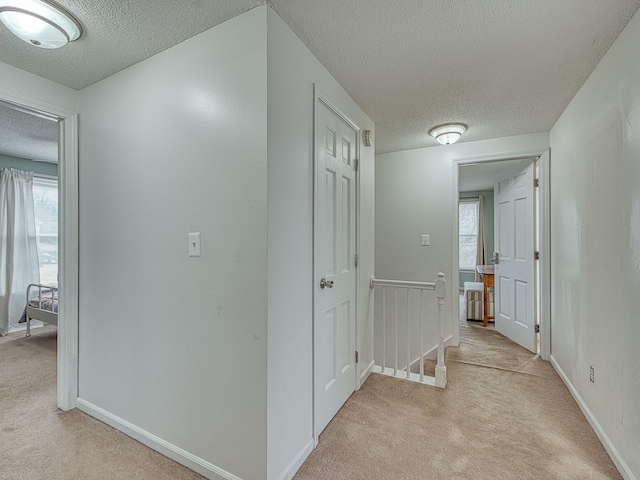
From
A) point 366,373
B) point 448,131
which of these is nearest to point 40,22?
point 448,131

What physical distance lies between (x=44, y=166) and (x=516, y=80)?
5.68 metres

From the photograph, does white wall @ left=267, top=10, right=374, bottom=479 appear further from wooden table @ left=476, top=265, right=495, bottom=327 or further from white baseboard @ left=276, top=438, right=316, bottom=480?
wooden table @ left=476, top=265, right=495, bottom=327

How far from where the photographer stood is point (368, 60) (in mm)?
1771

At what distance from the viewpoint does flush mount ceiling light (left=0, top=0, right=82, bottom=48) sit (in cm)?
129

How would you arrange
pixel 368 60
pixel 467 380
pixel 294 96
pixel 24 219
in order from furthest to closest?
pixel 24 219 < pixel 467 380 < pixel 368 60 < pixel 294 96

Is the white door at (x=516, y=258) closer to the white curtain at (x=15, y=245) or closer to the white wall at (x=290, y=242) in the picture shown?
the white wall at (x=290, y=242)

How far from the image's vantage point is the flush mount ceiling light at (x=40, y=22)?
1290 millimetres

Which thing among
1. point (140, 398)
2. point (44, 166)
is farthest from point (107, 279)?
point (44, 166)

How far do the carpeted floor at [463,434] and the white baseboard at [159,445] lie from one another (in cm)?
41

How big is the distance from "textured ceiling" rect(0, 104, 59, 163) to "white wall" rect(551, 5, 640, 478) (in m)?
4.04

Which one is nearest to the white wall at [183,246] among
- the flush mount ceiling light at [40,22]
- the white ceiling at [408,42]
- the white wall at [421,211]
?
the white ceiling at [408,42]

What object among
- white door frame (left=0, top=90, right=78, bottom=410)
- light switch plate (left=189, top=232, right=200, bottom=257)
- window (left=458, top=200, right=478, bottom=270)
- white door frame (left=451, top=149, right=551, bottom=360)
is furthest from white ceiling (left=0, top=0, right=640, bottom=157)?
window (left=458, top=200, right=478, bottom=270)

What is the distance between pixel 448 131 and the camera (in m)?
2.75

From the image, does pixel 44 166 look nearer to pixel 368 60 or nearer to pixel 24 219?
pixel 24 219
